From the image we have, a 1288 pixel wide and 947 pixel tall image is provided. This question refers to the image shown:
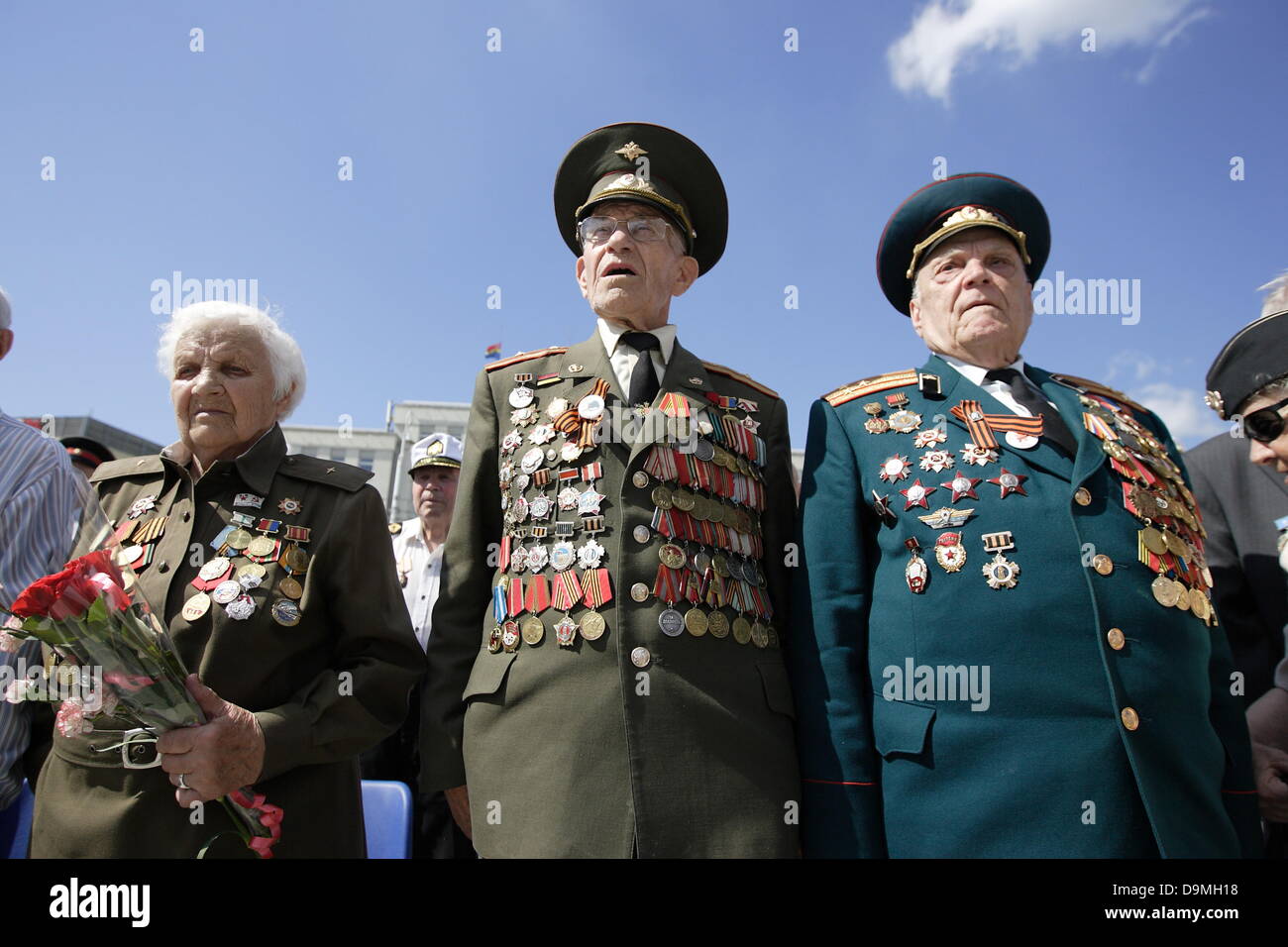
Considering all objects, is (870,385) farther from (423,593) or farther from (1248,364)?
(423,593)

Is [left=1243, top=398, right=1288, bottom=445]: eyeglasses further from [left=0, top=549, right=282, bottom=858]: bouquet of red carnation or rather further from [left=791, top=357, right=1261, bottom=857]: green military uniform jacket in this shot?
[left=0, top=549, right=282, bottom=858]: bouquet of red carnation

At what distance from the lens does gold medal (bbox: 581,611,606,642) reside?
97.7 inches

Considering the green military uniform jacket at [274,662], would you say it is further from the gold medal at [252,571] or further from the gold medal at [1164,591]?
the gold medal at [1164,591]

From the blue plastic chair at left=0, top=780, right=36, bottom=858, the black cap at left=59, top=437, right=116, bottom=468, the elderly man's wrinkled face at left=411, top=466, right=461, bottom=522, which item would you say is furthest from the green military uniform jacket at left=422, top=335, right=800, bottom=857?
the black cap at left=59, top=437, right=116, bottom=468

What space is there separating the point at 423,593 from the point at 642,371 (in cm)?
355

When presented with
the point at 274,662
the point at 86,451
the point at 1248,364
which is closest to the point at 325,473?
the point at 274,662

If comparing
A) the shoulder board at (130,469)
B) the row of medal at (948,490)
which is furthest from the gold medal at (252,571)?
the row of medal at (948,490)

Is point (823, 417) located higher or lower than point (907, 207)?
lower

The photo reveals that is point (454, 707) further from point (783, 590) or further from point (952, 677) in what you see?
point (952, 677)

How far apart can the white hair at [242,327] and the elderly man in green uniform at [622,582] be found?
2.29 feet

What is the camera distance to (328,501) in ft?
Result: 9.52

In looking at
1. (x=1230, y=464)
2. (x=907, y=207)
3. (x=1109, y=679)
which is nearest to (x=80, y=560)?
(x=1109, y=679)

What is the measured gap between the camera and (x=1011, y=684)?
7.68ft

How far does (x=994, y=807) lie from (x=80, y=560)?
2.40 metres
